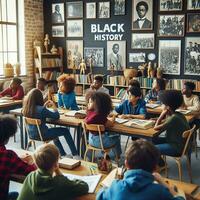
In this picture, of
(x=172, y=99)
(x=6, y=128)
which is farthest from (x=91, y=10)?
(x=6, y=128)

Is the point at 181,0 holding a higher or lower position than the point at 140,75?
higher

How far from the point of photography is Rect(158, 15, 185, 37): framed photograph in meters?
7.90

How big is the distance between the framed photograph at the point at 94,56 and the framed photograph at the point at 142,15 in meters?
1.16

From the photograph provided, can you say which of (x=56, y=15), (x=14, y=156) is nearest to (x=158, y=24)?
(x=56, y=15)

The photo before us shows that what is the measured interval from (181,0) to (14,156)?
616 centimetres

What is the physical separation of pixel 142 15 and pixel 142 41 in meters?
0.62

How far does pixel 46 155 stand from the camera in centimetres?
234

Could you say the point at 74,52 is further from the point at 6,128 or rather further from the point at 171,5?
the point at 6,128

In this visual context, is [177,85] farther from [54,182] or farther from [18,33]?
[54,182]

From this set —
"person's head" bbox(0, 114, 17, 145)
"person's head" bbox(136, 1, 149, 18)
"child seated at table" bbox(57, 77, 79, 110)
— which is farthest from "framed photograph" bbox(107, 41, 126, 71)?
"person's head" bbox(0, 114, 17, 145)

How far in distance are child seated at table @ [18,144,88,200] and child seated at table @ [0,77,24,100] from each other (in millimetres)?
4665

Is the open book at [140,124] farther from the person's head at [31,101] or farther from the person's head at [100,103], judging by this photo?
the person's head at [31,101]

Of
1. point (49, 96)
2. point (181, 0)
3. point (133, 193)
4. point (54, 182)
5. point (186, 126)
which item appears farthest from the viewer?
point (181, 0)

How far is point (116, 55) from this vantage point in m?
8.87
